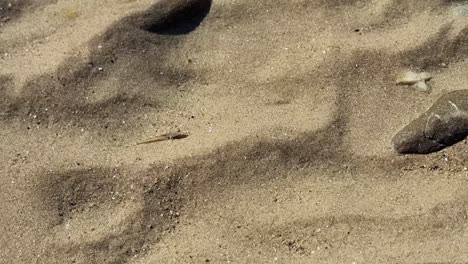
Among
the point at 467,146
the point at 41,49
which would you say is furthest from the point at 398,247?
the point at 41,49

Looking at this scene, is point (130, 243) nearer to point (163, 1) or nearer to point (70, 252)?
point (70, 252)

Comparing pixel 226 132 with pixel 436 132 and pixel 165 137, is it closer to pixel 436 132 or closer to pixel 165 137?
pixel 165 137

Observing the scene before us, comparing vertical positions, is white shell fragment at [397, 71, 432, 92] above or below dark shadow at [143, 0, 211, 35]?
below

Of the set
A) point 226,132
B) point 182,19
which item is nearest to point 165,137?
point 226,132

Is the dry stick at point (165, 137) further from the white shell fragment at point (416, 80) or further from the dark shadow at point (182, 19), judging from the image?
the white shell fragment at point (416, 80)

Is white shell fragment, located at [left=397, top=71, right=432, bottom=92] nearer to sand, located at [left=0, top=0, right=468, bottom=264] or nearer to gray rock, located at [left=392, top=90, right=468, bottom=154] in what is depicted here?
sand, located at [left=0, top=0, right=468, bottom=264]

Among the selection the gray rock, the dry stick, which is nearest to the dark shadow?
the dry stick
